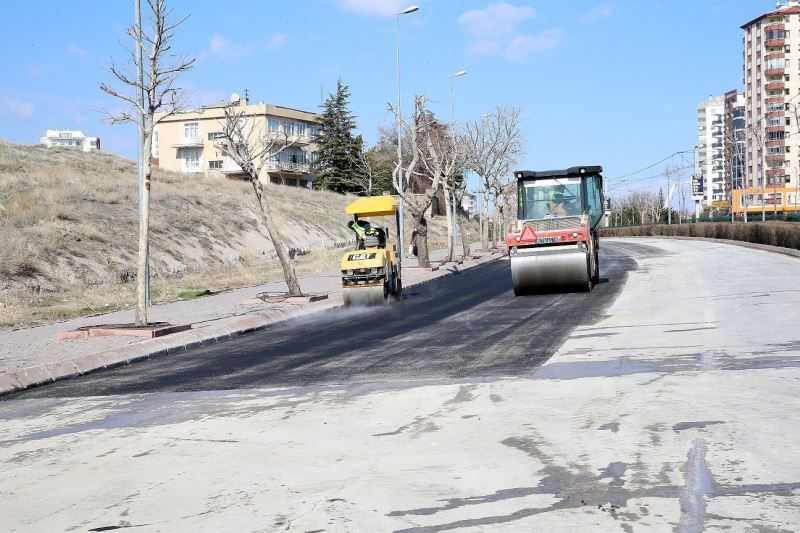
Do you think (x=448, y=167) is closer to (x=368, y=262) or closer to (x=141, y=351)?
(x=368, y=262)

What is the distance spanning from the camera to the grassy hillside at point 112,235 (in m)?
25.6

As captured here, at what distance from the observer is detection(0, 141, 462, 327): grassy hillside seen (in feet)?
83.9

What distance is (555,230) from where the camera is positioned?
22500mm

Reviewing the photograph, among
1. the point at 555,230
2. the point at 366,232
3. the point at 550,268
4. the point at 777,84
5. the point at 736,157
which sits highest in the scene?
the point at 777,84

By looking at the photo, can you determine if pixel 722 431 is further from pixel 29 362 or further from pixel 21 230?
pixel 21 230

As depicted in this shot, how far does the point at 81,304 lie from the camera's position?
23547 mm

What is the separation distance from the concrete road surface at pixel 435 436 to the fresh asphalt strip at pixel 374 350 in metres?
0.09

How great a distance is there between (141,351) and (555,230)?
37.3 feet

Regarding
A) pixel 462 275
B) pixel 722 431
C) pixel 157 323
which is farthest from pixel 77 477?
pixel 462 275

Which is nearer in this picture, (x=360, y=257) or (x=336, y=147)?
(x=360, y=257)

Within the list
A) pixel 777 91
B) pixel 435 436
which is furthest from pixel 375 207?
pixel 777 91

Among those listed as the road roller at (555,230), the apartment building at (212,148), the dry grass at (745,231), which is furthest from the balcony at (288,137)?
the dry grass at (745,231)

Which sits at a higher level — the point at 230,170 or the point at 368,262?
the point at 230,170

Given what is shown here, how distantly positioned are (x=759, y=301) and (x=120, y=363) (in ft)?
39.0
